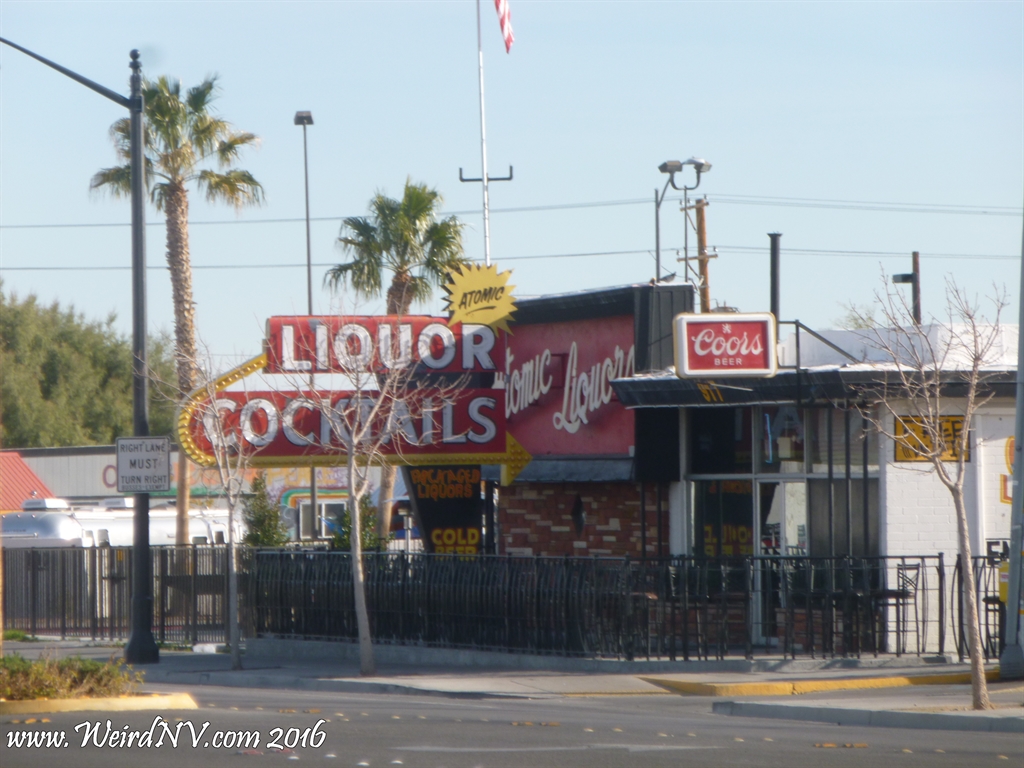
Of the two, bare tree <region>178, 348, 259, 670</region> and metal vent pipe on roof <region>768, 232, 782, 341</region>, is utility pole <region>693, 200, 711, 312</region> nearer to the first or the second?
metal vent pipe on roof <region>768, 232, 782, 341</region>

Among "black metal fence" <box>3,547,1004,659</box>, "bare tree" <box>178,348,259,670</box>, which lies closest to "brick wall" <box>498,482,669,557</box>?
"black metal fence" <box>3,547,1004,659</box>

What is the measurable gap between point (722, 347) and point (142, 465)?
7.86 m

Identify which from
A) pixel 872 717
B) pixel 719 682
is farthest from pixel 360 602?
pixel 872 717

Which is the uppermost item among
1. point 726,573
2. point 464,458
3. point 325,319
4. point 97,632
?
point 325,319

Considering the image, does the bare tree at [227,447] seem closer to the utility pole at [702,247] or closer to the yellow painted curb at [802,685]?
the yellow painted curb at [802,685]

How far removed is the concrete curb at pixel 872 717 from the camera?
38.5 feet

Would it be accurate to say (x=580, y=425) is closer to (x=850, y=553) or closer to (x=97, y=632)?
(x=850, y=553)

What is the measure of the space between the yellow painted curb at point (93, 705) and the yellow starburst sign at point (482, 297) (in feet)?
31.8

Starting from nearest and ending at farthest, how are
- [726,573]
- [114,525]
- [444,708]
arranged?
[444,708]
[726,573]
[114,525]

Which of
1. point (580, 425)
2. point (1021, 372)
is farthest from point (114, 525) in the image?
point (1021, 372)

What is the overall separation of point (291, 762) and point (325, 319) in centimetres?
1160

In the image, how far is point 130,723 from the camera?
10.9 metres

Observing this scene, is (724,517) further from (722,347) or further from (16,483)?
(16,483)

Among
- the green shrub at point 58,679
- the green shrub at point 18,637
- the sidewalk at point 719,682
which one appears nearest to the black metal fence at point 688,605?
the sidewalk at point 719,682
